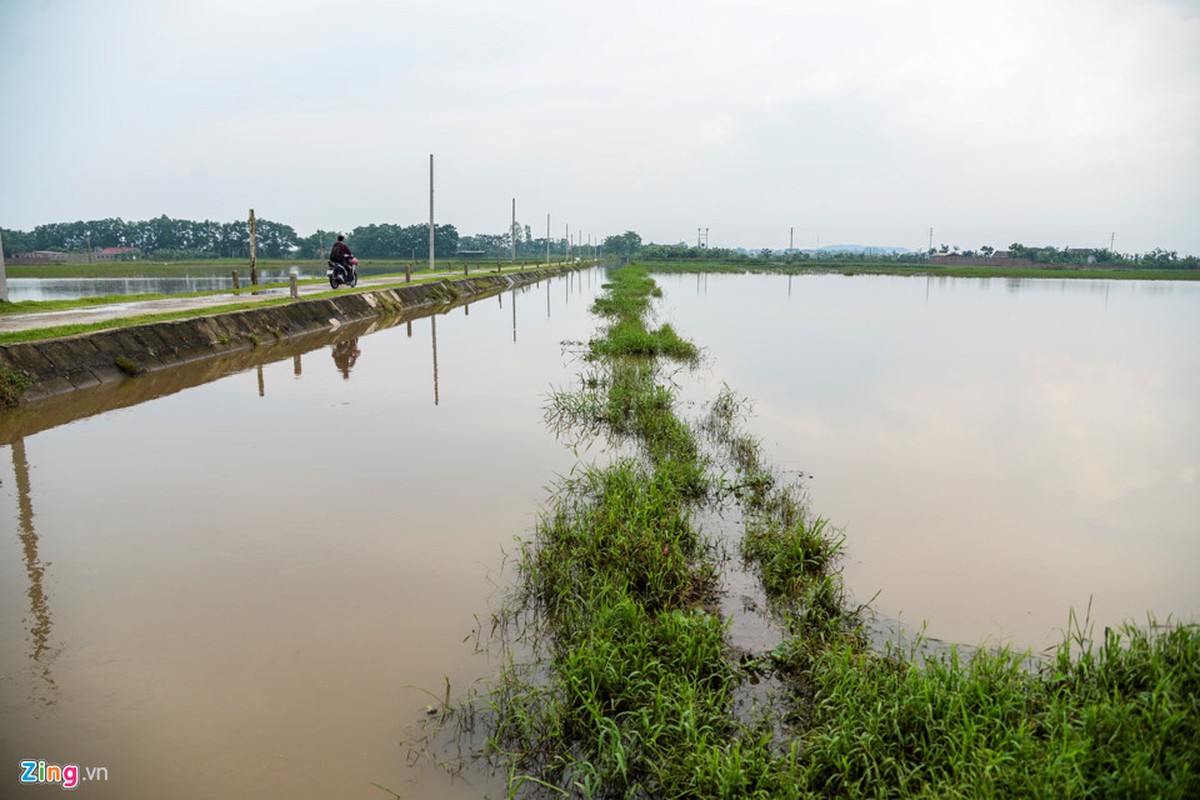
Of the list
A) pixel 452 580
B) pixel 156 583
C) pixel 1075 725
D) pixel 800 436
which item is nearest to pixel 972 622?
pixel 1075 725

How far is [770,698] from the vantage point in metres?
3.10

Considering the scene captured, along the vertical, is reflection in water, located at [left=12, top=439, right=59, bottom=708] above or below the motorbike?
below

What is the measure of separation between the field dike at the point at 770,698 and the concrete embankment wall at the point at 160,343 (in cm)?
771

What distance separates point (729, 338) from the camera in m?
15.9

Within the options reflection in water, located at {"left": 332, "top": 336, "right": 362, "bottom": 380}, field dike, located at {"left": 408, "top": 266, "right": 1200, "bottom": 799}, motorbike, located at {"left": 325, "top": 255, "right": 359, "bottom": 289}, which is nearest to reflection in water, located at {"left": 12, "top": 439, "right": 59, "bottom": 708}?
field dike, located at {"left": 408, "top": 266, "right": 1200, "bottom": 799}

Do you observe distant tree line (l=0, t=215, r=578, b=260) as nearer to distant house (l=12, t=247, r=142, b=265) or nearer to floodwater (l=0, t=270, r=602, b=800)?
distant house (l=12, t=247, r=142, b=265)

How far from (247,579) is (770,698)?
2.98m

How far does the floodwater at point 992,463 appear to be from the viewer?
420cm

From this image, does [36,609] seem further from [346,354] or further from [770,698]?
[346,354]

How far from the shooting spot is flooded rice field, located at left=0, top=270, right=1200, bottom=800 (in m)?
2.92

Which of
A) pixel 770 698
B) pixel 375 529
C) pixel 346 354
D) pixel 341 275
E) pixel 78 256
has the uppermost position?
pixel 78 256

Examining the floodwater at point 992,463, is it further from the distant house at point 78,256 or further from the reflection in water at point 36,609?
the distant house at point 78,256

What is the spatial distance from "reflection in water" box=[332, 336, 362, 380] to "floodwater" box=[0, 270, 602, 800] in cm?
251

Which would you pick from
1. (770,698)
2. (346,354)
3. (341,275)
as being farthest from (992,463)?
(341,275)
